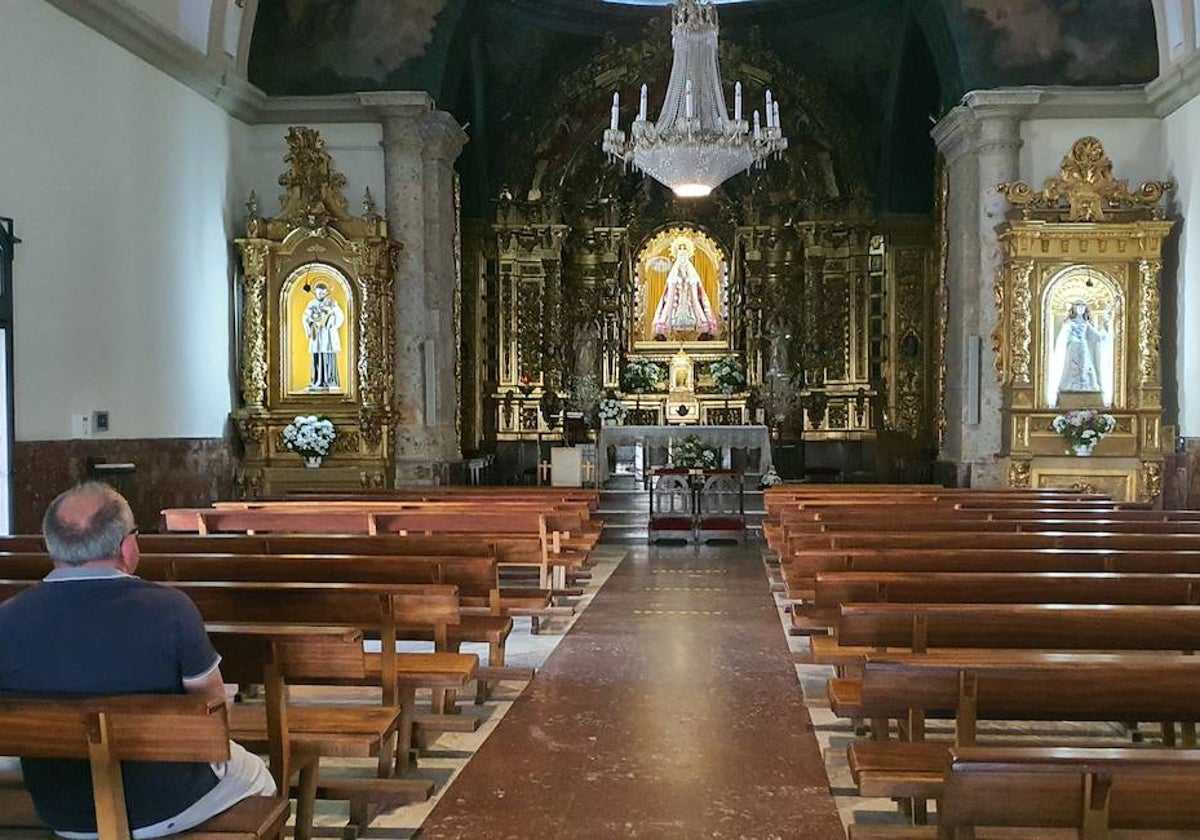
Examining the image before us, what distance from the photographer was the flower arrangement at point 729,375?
21.6 meters

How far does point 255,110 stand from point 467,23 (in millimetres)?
3187

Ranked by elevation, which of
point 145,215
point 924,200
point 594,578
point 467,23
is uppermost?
point 467,23

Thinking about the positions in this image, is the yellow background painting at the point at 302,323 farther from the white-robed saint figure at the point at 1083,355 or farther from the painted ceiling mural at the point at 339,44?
the white-robed saint figure at the point at 1083,355

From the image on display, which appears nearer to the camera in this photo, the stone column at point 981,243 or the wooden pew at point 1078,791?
the wooden pew at point 1078,791

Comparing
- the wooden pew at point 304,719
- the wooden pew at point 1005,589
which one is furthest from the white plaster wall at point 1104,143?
the wooden pew at point 304,719

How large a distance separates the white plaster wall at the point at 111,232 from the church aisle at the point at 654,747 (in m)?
5.27

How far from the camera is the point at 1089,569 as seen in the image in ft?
20.5

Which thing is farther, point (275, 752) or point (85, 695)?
point (275, 752)

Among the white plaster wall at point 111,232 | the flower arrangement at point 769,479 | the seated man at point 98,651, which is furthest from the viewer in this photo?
the flower arrangement at point 769,479

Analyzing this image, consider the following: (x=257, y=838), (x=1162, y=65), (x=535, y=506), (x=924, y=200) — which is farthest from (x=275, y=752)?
(x=924, y=200)

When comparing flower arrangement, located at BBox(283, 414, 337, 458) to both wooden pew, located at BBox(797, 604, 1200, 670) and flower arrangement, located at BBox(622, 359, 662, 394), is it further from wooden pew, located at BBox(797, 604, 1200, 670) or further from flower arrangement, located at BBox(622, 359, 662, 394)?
wooden pew, located at BBox(797, 604, 1200, 670)

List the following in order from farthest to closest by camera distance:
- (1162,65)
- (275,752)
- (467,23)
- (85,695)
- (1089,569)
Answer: (467,23) → (1162,65) → (1089,569) → (275,752) → (85,695)

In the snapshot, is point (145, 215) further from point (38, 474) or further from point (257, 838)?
point (257, 838)

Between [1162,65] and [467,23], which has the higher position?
[467,23]
